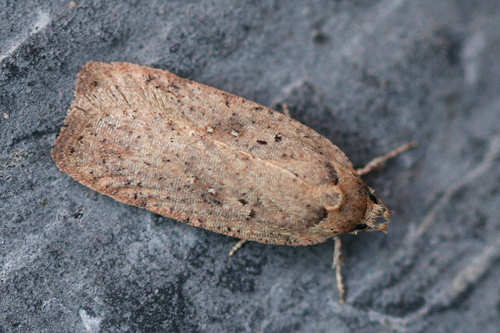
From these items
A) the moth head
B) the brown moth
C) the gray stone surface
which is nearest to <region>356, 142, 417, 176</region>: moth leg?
the gray stone surface

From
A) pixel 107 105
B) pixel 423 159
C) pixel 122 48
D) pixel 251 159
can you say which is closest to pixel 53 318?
pixel 107 105

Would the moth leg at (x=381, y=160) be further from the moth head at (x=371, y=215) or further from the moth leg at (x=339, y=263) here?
the moth leg at (x=339, y=263)

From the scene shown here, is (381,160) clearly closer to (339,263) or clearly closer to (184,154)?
(339,263)

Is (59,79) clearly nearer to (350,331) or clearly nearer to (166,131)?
(166,131)

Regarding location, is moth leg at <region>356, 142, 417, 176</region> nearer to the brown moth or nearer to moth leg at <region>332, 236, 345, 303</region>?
the brown moth

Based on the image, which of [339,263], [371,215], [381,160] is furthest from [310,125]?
[339,263]
